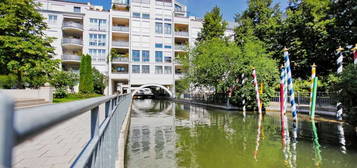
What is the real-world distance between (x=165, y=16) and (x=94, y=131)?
34152 mm

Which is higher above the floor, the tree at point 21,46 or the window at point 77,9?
the window at point 77,9

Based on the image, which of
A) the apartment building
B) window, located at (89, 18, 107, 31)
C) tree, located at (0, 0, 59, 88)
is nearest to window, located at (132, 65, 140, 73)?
the apartment building

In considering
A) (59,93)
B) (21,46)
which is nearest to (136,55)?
(59,93)

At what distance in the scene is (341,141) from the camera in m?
6.74

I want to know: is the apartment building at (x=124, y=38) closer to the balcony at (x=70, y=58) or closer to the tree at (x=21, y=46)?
the balcony at (x=70, y=58)

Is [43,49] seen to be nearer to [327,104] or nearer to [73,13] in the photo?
[73,13]

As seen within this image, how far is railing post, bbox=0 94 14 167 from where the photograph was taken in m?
0.34

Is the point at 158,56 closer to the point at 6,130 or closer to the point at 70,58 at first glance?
the point at 70,58

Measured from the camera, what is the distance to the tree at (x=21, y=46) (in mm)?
14297

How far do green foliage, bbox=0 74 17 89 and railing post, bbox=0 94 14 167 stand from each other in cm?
1949

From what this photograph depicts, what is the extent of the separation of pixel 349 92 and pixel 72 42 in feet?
103

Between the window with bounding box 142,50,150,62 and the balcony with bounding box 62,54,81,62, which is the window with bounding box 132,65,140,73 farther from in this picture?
the balcony with bounding box 62,54,81,62

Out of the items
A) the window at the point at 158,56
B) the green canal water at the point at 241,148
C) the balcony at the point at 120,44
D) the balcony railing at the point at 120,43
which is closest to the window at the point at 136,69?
the window at the point at 158,56

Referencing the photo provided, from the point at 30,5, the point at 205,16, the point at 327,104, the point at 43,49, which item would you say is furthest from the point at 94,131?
the point at 205,16
